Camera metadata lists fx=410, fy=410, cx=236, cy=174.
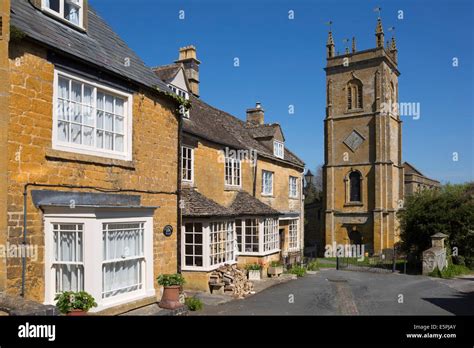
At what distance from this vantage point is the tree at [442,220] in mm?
22203

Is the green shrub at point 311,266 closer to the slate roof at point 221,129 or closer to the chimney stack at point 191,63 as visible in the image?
the slate roof at point 221,129

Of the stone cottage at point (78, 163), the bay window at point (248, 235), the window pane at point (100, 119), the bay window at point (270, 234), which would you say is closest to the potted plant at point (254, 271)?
the bay window at point (248, 235)

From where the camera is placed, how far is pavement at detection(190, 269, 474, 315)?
11672 millimetres

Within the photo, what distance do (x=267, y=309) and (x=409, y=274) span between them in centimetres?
1239

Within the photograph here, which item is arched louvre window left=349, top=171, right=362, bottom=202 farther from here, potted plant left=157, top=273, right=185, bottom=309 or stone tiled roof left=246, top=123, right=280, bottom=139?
potted plant left=157, top=273, right=185, bottom=309

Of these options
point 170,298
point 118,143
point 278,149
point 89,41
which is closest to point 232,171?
point 278,149

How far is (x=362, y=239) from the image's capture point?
38719 millimetres

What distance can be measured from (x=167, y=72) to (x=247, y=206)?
683 cm

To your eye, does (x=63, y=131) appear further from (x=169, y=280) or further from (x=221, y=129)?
(x=221, y=129)

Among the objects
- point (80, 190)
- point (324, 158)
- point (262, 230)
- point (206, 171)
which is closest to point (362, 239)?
point (324, 158)

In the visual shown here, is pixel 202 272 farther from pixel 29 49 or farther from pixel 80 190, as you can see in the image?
pixel 29 49

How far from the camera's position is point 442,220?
2236 centimetres
